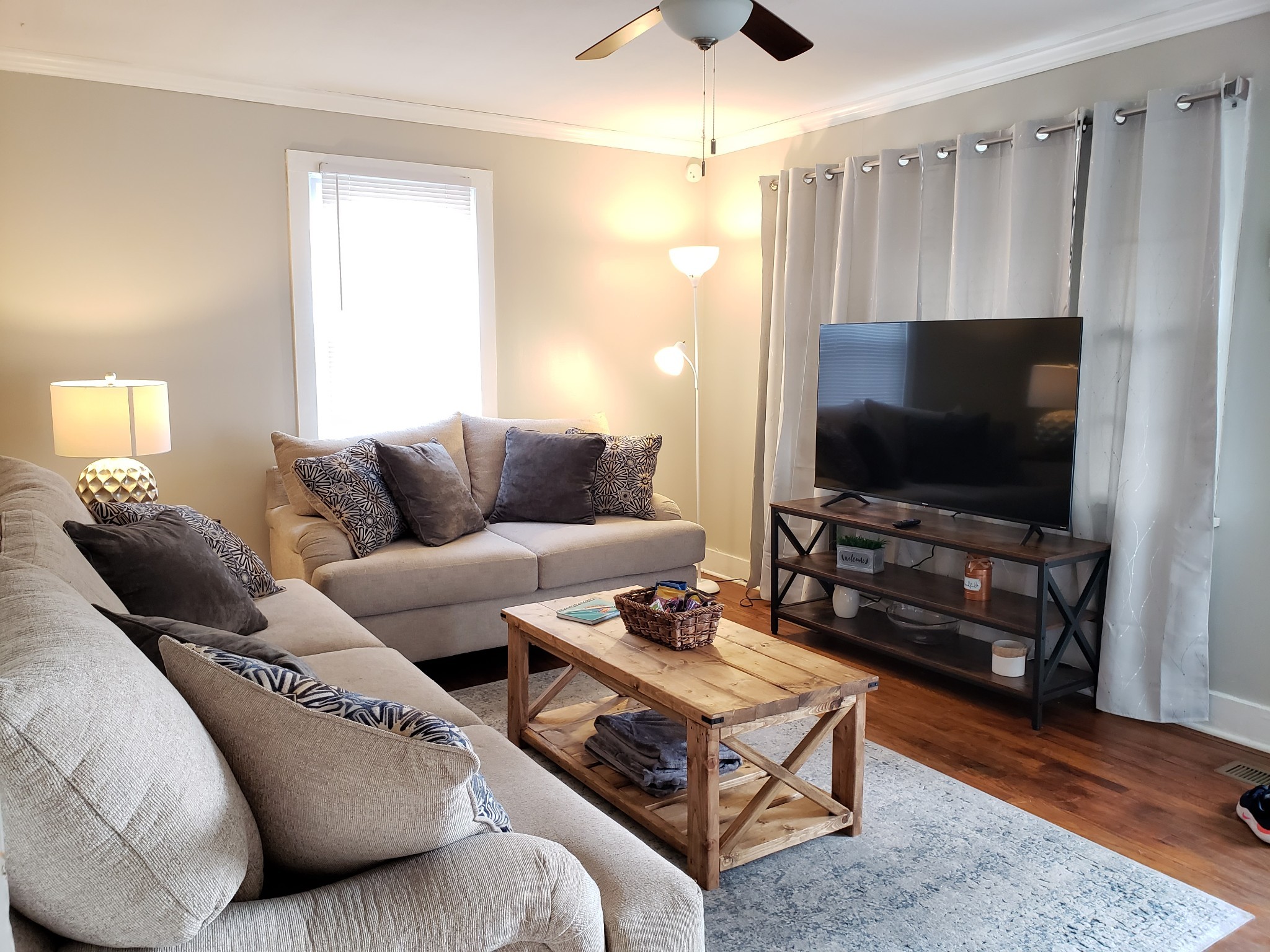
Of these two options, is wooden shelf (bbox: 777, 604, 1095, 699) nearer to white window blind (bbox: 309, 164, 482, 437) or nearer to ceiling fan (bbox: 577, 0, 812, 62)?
white window blind (bbox: 309, 164, 482, 437)

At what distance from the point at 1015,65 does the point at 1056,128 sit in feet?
1.30

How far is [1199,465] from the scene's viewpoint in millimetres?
3146

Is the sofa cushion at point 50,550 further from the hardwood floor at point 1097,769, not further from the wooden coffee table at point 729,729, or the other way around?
the hardwood floor at point 1097,769

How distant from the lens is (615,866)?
1485mm

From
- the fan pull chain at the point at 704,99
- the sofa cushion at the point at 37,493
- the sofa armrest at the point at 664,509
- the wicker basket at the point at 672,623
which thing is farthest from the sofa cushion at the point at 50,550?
the sofa armrest at the point at 664,509

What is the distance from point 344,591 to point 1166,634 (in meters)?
2.91

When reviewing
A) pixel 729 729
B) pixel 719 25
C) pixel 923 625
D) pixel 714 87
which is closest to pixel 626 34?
pixel 719 25

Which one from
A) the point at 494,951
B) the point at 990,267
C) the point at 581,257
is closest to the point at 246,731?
the point at 494,951

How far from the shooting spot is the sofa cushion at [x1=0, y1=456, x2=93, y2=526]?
7.27 ft

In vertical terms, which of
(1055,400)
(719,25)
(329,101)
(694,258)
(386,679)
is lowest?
(386,679)

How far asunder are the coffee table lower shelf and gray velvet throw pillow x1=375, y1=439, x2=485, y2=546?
121 cm

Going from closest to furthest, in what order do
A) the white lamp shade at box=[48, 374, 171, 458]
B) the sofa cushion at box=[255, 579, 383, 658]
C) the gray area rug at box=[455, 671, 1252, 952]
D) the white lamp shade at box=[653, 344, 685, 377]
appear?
the gray area rug at box=[455, 671, 1252, 952] → the sofa cushion at box=[255, 579, 383, 658] → the white lamp shade at box=[48, 374, 171, 458] → the white lamp shade at box=[653, 344, 685, 377]

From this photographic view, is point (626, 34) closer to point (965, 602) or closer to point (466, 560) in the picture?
point (466, 560)

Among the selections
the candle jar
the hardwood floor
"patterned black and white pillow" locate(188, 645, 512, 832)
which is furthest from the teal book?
"patterned black and white pillow" locate(188, 645, 512, 832)
